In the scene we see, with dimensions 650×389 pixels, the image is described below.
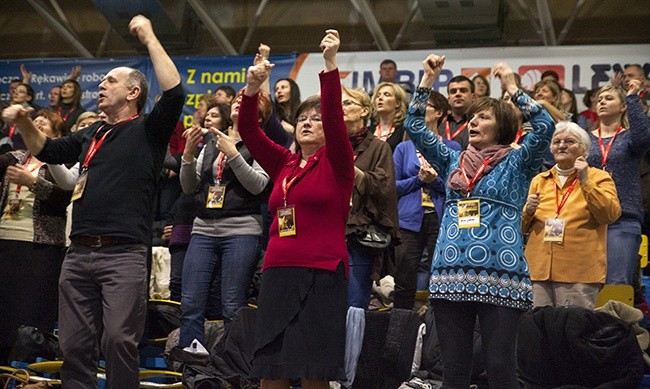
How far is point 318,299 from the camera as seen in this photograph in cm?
351

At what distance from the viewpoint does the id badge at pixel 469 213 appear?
3807mm

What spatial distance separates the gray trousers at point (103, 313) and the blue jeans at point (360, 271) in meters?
1.10

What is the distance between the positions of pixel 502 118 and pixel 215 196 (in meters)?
1.84

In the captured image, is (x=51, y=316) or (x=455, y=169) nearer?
(x=455, y=169)

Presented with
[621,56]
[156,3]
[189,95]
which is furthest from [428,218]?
[156,3]

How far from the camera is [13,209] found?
5461 millimetres

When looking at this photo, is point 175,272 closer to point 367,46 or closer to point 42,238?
point 42,238

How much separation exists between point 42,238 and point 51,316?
0.46 m

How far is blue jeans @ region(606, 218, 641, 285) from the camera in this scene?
17.1ft

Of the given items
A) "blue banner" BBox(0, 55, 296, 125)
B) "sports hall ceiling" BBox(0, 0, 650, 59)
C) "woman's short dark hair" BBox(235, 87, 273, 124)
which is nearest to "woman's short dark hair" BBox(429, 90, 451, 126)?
"woman's short dark hair" BBox(235, 87, 273, 124)

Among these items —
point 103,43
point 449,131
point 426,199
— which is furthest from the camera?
point 103,43

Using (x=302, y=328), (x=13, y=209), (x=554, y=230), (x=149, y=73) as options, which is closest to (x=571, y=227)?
(x=554, y=230)

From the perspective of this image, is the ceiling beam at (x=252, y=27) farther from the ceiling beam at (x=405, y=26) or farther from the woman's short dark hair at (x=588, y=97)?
the woman's short dark hair at (x=588, y=97)

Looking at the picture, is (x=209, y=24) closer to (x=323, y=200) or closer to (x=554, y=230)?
(x=554, y=230)
